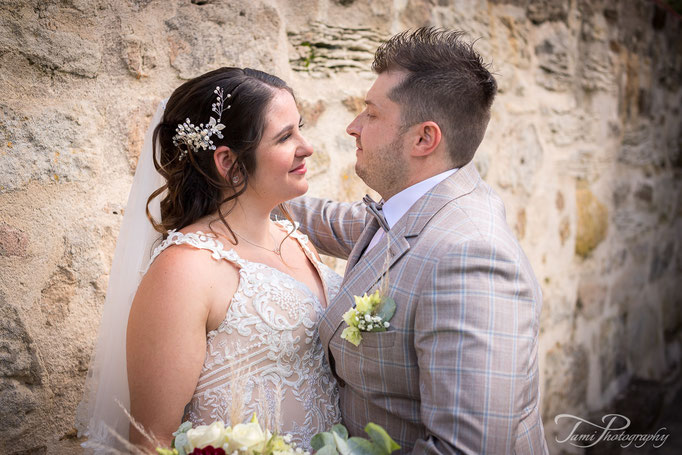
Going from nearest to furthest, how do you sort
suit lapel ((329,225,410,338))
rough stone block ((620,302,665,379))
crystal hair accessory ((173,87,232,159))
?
suit lapel ((329,225,410,338)) < crystal hair accessory ((173,87,232,159)) < rough stone block ((620,302,665,379))

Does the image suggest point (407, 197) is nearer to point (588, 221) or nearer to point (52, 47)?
point (52, 47)

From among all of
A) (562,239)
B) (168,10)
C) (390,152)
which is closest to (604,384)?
(562,239)

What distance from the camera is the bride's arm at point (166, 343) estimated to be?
178 centimetres

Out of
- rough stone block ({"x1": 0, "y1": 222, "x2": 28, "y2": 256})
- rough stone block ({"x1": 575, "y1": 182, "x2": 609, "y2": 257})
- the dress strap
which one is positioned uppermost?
rough stone block ({"x1": 0, "y1": 222, "x2": 28, "y2": 256})

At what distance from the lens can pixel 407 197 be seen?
2.06m

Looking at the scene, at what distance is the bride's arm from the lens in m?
1.78

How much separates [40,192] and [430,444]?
1368 millimetres

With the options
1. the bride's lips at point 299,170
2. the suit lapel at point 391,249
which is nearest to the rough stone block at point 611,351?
the suit lapel at point 391,249

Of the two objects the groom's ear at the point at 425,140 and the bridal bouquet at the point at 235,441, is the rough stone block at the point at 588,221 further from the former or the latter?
the bridal bouquet at the point at 235,441

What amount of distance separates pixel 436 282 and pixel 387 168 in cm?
56

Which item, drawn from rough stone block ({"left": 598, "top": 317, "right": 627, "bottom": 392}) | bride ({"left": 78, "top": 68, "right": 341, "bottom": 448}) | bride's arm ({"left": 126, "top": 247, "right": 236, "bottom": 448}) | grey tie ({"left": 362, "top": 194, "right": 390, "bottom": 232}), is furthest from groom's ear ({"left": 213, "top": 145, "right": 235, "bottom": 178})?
rough stone block ({"left": 598, "top": 317, "right": 627, "bottom": 392})

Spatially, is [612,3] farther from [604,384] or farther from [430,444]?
[430,444]

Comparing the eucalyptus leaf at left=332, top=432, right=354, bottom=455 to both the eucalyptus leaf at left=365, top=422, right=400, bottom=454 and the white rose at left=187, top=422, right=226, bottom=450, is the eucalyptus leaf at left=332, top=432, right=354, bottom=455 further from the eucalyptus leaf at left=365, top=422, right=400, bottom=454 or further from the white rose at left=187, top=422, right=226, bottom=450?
the white rose at left=187, top=422, right=226, bottom=450

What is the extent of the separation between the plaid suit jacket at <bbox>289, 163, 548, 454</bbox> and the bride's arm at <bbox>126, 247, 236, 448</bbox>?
42 cm
